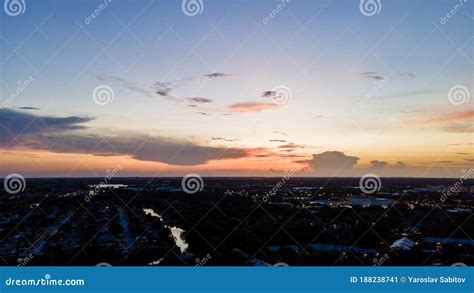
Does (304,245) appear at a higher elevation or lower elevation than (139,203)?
lower

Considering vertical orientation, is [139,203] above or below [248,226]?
above

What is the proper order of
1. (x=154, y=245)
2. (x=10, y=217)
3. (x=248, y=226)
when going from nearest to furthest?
(x=154, y=245) < (x=248, y=226) < (x=10, y=217)

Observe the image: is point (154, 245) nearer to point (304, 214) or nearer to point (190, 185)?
point (190, 185)

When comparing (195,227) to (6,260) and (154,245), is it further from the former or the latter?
(6,260)

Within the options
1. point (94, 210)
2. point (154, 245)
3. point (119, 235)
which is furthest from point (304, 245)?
point (94, 210)

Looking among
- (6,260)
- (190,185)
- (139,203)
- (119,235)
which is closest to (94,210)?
(139,203)

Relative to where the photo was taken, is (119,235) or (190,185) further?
(119,235)

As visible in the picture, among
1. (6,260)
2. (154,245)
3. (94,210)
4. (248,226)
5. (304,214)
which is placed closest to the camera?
(6,260)

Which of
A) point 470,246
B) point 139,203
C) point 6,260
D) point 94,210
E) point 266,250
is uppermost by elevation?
point 139,203

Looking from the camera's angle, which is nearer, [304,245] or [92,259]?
[92,259]
